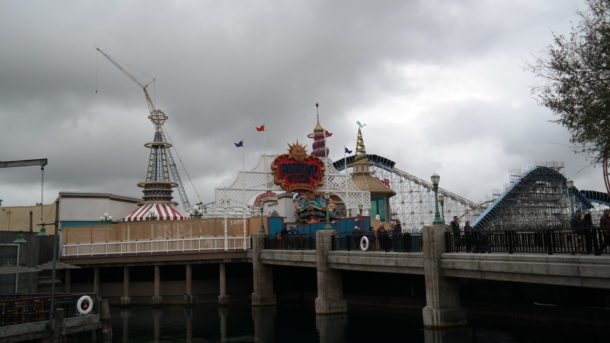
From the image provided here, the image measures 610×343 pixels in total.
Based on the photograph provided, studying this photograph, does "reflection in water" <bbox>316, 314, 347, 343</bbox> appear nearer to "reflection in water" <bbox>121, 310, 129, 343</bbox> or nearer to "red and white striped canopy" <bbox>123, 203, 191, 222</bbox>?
"reflection in water" <bbox>121, 310, 129, 343</bbox>

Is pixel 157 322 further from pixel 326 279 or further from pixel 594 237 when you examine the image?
pixel 594 237

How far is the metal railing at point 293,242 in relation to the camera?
29641mm

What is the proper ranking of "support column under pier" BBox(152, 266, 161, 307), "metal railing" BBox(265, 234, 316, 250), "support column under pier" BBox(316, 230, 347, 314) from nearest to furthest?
"support column under pier" BBox(316, 230, 347, 314) → "metal railing" BBox(265, 234, 316, 250) → "support column under pier" BBox(152, 266, 161, 307)

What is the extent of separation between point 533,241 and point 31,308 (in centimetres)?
1759

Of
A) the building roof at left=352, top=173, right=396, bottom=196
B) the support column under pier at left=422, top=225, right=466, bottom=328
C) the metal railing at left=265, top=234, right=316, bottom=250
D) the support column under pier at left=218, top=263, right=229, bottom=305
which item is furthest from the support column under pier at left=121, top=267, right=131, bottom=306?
the building roof at left=352, top=173, right=396, bottom=196

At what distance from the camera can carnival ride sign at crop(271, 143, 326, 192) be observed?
38906 millimetres

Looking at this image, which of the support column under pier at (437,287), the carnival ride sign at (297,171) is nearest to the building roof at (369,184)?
the carnival ride sign at (297,171)

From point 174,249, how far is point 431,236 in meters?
21.8

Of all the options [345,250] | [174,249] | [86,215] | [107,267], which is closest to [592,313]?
[345,250]

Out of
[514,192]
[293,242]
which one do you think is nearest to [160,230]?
[293,242]

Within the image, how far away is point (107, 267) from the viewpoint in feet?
128

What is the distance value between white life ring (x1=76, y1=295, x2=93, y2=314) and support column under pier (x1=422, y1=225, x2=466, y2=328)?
13.0 meters

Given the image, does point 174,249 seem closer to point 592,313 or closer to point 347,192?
point 347,192

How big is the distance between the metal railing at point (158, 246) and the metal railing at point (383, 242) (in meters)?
11.1
